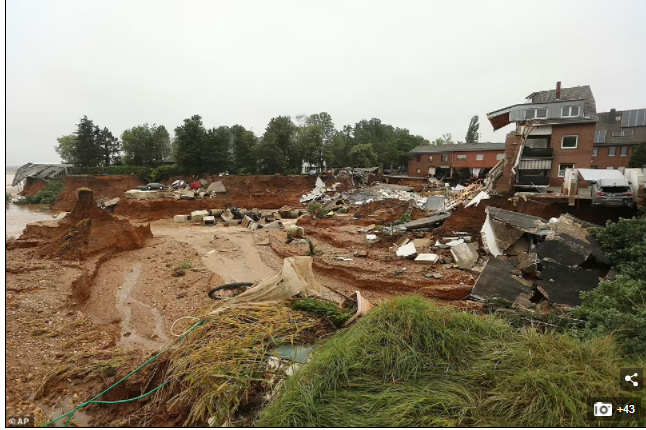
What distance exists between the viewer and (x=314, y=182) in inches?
1391

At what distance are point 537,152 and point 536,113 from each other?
3.59m

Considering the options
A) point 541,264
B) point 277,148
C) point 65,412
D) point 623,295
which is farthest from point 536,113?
point 65,412

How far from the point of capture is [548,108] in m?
26.9

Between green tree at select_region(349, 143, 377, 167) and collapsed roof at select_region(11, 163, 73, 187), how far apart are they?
38.5 meters

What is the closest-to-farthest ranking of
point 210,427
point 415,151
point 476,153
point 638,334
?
1. point 210,427
2. point 638,334
3. point 476,153
4. point 415,151

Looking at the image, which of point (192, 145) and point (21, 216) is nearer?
point (21, 216)

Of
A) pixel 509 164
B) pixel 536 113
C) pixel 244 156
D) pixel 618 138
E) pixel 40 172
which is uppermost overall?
pixel 618 138

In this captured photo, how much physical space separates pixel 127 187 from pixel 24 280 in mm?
30623

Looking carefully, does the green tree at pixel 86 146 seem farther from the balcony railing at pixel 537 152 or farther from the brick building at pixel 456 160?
the balcony railing at pixel 537 152

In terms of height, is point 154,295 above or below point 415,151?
below

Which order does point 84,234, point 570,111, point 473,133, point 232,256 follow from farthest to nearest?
point 473,133 < point 570,111 < point 232,256 < point 84,234

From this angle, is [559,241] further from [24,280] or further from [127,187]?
[127,187]

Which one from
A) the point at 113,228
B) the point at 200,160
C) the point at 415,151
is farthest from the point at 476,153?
the point at 113,228

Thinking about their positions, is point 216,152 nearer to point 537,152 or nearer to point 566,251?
point 537,152
